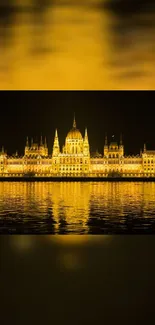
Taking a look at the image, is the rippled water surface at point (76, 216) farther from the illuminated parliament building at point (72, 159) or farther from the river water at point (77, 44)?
the river water at point (77, 44)

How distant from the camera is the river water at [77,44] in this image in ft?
4.98

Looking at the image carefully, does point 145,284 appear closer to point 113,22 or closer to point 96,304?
point 96,304

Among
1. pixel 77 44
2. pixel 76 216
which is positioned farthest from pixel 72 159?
pixel 77 44

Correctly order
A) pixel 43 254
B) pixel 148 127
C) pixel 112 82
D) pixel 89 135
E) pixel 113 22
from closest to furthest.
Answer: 1. pixel 113 22
2. pixel 112 82
3. pixel 43 254
4. pixel 148 127
5. pixel 89 135

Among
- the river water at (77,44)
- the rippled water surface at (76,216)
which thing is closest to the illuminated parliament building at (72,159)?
the rippled water surface at (76,216)

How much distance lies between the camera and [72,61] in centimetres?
163

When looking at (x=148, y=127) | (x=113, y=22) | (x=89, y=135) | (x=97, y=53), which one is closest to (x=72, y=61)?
(x=97, y=53)

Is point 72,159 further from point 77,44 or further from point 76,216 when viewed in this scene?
point 77,44

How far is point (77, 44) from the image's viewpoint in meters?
1.60

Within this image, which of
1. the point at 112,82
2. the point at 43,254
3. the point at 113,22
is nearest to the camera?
the point at 113,22

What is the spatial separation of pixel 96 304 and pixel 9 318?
327mm

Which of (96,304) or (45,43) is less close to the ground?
(45,43)

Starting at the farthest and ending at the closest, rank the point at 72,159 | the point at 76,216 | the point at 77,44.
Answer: the point at 72,159 < the point at 76,216 < the point at 77,44

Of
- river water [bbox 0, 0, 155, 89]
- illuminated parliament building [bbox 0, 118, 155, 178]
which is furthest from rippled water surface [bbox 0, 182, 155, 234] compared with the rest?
river water [bbox 0, 0, 155, 89]
